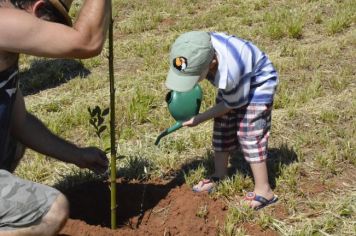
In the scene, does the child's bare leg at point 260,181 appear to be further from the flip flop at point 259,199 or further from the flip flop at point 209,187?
the flip flop at point 209,187

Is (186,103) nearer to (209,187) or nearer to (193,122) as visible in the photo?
(193,122)

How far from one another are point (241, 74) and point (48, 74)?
345cm

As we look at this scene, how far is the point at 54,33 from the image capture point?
2484 millimetres

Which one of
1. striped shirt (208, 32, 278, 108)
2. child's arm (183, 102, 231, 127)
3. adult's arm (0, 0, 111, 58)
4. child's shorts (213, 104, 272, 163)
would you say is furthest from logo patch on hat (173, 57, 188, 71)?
adult's arm (0, 0, 111, 58)

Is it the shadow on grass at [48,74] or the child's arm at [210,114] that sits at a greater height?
the child's arm at [210,114]

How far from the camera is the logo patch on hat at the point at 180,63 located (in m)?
3.10

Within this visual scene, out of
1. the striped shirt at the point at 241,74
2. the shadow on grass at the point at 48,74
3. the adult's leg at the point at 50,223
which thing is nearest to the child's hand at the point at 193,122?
the striped shirt at the point at 241,74

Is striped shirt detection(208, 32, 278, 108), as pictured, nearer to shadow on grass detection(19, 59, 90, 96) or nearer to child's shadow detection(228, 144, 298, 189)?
child's shadow detection(228, 144, 298, 189)

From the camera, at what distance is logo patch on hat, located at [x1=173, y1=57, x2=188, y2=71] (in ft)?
10.2

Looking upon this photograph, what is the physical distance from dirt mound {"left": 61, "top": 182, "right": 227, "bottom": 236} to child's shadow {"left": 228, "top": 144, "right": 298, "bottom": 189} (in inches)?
16.4

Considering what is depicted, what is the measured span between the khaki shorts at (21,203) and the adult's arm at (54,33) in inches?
23.1

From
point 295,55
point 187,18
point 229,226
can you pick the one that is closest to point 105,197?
point 229,226

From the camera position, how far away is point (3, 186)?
2.67 metres

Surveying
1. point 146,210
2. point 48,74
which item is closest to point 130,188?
point 146,210
